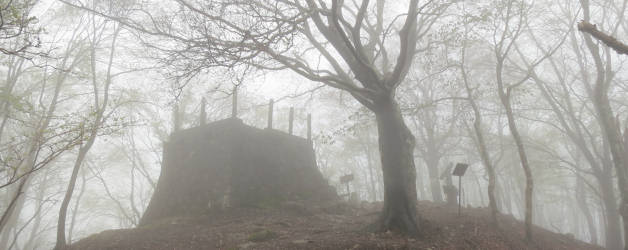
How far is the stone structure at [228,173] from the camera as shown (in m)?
12.5

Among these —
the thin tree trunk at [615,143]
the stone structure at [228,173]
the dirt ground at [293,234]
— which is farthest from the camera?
the stone structure at [228,173]

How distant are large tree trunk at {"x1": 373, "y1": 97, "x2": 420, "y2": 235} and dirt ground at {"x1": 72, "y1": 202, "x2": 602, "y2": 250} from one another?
17.9 inches

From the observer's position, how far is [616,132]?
10.5 metres

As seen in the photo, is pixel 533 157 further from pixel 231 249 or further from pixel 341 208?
pixel 231 249

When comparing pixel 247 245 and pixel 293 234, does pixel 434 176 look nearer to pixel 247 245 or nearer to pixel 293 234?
pixel 293 234

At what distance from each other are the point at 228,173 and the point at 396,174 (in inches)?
296

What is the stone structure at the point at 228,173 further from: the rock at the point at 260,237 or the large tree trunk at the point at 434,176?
the large tree trunk at the point at 434,176

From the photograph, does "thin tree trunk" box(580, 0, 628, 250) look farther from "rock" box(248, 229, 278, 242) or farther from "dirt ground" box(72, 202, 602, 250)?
"rock" box(248, 229, 278, 242)

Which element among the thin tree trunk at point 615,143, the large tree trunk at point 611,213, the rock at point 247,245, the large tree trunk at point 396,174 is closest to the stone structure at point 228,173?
the rock at point 247,245

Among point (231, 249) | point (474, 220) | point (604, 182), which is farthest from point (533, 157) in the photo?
point (231, 249)

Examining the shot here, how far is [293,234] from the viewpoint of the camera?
8.86m

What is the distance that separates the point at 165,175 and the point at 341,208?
27.7 ft

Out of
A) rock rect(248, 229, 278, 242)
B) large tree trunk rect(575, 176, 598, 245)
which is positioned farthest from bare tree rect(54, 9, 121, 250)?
large tree trunk rect(575, 176, 598, 245)

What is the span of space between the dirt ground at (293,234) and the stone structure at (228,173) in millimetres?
Answer: 850
